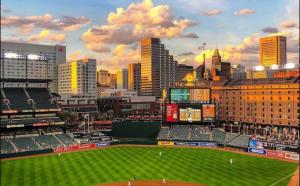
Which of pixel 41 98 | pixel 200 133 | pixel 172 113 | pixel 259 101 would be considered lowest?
pixel 200 133

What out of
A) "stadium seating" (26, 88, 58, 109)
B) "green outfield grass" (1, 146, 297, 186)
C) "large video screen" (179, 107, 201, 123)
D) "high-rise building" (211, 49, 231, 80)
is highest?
"high-rise building" (211, 49, 231, 80)

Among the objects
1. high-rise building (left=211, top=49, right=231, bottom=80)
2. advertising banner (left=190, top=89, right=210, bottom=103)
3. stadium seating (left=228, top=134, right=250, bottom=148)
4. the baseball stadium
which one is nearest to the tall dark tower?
high-rise building (left=211, top=49, right=231, bottom=80)

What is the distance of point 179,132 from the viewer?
8900 cm

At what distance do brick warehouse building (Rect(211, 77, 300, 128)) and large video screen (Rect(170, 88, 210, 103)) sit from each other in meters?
22.4

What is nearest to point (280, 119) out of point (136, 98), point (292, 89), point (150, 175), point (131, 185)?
point (292, 89)

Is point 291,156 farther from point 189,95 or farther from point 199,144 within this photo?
point 189,95

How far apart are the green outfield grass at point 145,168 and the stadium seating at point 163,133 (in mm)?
12950

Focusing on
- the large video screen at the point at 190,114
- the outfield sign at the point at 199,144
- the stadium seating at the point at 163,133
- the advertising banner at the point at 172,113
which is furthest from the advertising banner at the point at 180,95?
the outfield sign at the point at 199,144

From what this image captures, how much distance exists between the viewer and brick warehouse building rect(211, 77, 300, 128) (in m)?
93.2

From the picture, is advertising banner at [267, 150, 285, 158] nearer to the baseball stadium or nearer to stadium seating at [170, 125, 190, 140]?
the baseball stadium

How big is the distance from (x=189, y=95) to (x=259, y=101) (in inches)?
1044

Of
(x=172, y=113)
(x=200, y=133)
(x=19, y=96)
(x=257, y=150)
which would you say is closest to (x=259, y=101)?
(x=200, y=133)

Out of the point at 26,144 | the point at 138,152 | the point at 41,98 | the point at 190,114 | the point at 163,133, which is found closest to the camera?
the point at 26,144

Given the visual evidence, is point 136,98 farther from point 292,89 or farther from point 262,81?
point 292,89
